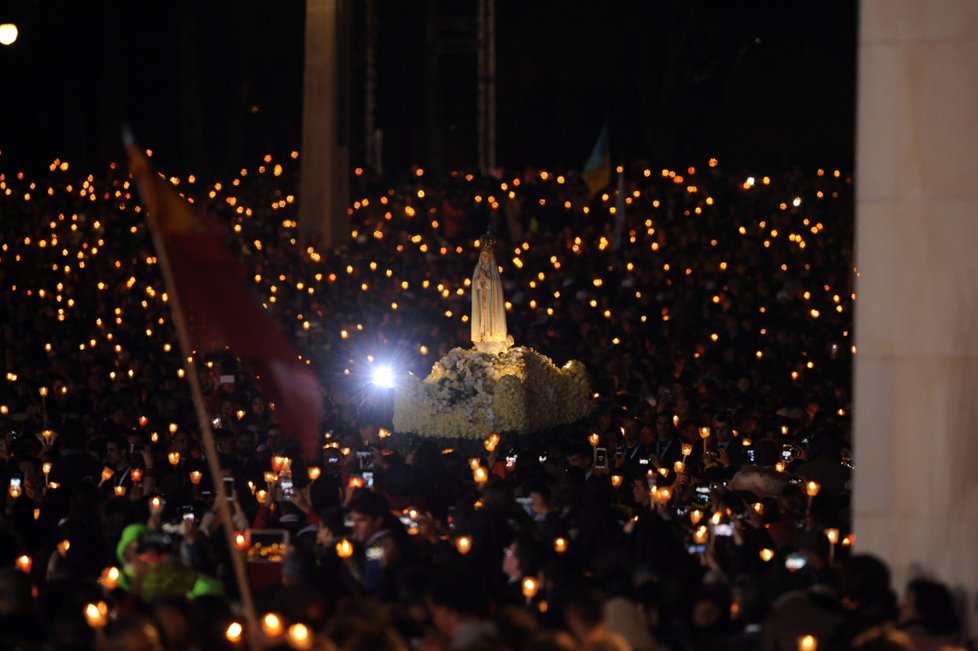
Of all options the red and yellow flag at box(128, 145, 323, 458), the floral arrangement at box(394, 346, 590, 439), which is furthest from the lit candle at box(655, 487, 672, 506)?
the floral arrangement at box(394, 346, 590, 439)

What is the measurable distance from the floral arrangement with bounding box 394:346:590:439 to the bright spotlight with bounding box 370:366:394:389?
3.66 ft

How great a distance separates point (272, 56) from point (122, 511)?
48953mm

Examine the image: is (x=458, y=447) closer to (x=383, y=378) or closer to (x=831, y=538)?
(x=383, y=378)

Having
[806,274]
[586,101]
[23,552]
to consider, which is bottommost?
[23,552]

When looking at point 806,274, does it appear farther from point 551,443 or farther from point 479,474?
point 479,474

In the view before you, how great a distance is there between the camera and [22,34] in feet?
152

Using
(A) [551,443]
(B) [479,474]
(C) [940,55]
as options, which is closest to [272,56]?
(A) [551,443]

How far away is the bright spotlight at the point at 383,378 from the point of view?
2138 cm

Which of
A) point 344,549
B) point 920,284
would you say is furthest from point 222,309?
point 920,284

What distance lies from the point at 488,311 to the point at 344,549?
31.5ft

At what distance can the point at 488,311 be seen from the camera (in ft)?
68.0

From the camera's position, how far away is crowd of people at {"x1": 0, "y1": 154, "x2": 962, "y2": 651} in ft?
30.6

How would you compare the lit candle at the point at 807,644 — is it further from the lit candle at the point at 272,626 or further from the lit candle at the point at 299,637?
the lit candle at the point at 272,626

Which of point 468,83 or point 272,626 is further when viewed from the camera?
point 468,83
